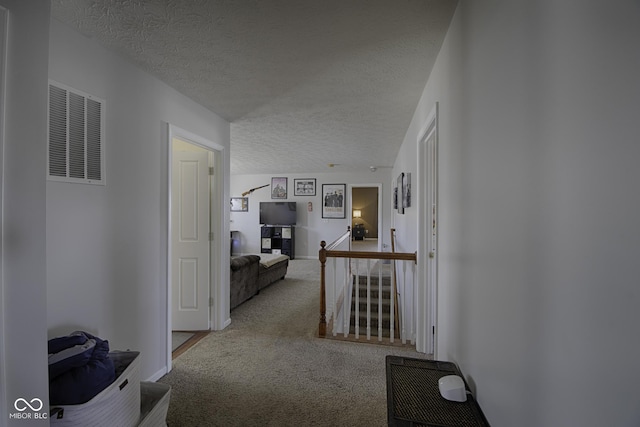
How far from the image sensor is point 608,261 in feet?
1.70

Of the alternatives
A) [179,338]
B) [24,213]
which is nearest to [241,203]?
[179,338]

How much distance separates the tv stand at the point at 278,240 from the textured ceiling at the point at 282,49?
4829 millimetres

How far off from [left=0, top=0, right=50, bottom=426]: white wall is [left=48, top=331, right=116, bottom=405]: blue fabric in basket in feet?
1.30

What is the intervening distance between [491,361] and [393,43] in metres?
1.75

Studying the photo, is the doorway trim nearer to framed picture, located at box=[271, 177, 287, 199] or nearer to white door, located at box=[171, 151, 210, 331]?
white door, located at box=[171, 151, 210, 331]

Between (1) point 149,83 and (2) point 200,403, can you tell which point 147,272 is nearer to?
(2) point 200,403

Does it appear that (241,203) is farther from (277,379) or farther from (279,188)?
(277,379)

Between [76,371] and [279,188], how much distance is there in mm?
7055

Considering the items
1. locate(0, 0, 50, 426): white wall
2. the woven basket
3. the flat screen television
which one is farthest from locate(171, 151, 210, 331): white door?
the flat screen television

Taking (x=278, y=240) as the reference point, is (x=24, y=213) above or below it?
above

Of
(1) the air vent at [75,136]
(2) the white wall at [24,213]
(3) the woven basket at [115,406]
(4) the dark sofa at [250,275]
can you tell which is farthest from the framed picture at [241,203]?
(2) the white wall at [24,213]

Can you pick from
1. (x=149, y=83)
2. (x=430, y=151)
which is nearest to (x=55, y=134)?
(x=149, y=83)

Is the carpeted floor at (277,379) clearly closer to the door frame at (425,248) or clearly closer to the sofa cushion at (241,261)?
the door frame at (425,248)

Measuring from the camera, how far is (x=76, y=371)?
1.25m
